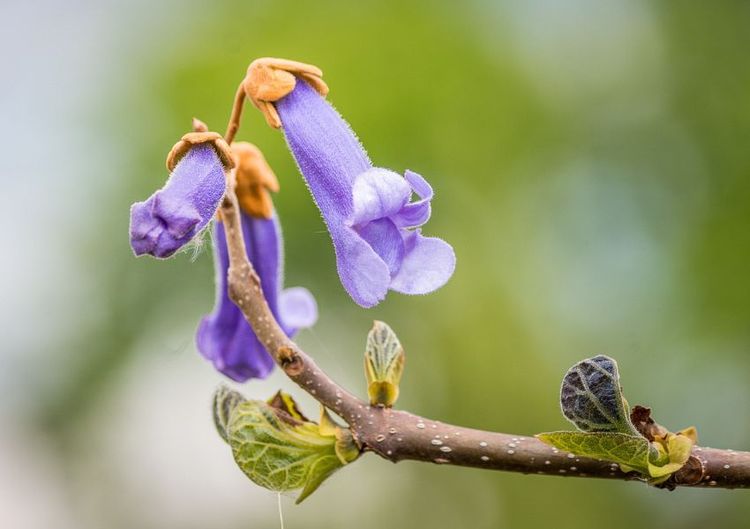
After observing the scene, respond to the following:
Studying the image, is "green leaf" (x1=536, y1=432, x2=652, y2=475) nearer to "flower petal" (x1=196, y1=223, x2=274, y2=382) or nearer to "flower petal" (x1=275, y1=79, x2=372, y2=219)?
"flower petal" (x1=275, y1=79, x2=372, y2=219)

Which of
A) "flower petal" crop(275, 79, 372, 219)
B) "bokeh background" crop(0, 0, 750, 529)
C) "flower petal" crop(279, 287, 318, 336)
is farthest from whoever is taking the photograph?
"bokeh background" crop(0, 0, 750, 529)

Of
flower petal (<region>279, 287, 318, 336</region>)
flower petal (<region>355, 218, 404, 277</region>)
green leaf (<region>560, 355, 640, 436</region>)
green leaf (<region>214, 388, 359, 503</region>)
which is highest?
flower petal (<region>355, 218, 404, 277</region>)

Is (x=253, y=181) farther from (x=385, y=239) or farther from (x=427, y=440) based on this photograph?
(x=427, y=440)

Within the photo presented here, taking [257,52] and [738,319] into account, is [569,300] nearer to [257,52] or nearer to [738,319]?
[738,319]

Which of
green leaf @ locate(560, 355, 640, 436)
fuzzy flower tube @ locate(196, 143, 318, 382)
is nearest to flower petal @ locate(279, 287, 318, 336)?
fuzzy flower tube @ locate(196, 143, 318, 382)

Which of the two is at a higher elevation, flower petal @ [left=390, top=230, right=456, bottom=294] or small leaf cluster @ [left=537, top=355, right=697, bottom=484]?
flower petal @ [left=390, top=230, right=456, bottom=294]
